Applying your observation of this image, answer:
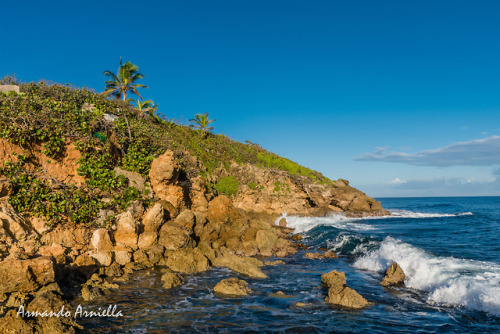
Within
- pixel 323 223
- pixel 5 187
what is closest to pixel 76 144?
pixel 5 187

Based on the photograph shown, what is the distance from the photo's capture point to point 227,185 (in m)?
28.9

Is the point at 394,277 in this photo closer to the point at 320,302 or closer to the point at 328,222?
the point at 320,302

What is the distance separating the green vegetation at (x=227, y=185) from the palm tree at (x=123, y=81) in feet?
45.4

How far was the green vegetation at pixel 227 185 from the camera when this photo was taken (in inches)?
1108

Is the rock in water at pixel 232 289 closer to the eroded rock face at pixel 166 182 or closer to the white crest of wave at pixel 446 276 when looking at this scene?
the white crest of wave at pixel 446 276

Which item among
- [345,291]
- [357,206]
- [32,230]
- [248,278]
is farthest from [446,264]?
[357,206]

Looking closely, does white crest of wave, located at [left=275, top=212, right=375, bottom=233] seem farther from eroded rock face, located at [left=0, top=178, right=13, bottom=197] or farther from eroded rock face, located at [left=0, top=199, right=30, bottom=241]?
eroded rock face, located at [left=0, top=178, right=13, bottom=197]

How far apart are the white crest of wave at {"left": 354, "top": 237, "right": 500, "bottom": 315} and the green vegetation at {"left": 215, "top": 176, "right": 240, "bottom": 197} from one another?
50.3 ft

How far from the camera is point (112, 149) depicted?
17.9m

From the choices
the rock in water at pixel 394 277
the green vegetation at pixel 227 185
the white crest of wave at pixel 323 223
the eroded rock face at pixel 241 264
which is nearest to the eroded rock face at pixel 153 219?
the eroded rock face at pixel 241 264

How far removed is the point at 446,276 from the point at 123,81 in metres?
32.9

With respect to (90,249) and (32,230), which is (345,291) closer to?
(90,249)

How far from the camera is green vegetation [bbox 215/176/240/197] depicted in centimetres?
2814

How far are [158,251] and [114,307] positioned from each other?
15.9 feet
